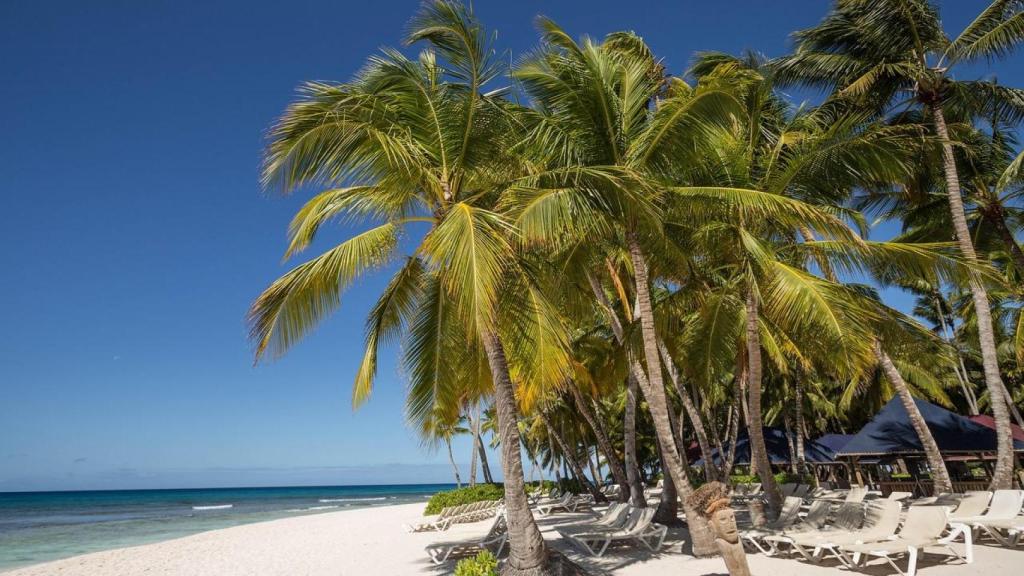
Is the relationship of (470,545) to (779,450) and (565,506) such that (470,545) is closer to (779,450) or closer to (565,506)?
(565,506)

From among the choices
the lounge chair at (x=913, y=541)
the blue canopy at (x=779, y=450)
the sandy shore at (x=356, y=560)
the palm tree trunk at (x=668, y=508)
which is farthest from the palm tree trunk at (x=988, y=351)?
the blue canopy at (x=779, y=450)

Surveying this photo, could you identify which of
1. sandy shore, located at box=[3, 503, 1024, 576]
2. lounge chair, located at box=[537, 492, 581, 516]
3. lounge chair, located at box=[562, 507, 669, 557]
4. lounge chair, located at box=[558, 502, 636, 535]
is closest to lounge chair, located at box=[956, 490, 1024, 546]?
sandy shore, located at box=[3, 503, 1024, 576]

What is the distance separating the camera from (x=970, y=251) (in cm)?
1015

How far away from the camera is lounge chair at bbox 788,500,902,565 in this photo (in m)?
7.01

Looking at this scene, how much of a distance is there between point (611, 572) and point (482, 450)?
939 inches

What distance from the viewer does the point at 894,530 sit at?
7.28 meters

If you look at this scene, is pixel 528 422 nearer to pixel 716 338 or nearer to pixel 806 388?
pixel 806 388

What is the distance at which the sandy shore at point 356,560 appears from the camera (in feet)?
22.5

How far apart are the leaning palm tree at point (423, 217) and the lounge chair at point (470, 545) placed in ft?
9.57

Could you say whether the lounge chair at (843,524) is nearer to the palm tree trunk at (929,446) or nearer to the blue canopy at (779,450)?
the palm tree trunk at (929,446)

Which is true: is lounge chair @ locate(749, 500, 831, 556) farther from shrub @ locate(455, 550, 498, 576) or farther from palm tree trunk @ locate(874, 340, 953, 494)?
shrub @ locate(455, 550, 498, 576)

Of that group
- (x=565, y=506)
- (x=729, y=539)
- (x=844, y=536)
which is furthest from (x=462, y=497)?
(x=729, y=539)

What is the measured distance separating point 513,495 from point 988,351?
31.0 ft

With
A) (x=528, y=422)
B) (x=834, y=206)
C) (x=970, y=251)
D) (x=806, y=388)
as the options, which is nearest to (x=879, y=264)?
(x=834, y=206)
